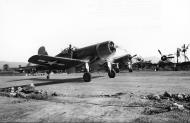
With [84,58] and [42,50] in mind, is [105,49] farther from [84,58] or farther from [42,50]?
[42,50]

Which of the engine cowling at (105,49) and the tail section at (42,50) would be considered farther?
the tail section at (42,50)

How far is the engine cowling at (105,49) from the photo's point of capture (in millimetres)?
14875

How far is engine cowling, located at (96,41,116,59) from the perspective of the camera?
14.9 meters

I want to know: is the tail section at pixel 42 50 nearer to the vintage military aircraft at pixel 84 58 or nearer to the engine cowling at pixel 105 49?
the vintage military aircraft at pixel 84 58

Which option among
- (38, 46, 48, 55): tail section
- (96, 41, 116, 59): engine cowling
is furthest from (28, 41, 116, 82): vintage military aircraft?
(38, 46, 48, 55): tail section

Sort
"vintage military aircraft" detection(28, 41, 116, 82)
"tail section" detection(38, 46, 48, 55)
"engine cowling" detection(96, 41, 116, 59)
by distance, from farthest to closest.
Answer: "tail section" detection(38, 46, 48, 55), "engine cowling" detection(96, 41, 116, 59), "vintage military aircraft" detection(28, 41, 116, 82)

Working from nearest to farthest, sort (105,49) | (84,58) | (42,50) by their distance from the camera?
(105,49) → (84,58) → (42,50)

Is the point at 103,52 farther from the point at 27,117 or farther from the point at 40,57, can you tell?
the point at 27,117

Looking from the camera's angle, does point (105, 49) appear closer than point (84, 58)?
Yes

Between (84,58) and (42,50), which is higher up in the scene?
(42,50)

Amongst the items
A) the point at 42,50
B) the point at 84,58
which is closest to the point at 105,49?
the point at 84,58

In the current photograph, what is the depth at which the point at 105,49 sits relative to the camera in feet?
48.9

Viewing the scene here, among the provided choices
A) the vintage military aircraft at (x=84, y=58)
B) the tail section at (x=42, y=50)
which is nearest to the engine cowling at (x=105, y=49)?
the vintage military aircraft at (x=84, y=58)

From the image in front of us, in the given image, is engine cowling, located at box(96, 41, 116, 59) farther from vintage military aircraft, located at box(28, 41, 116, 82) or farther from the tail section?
the tail section
